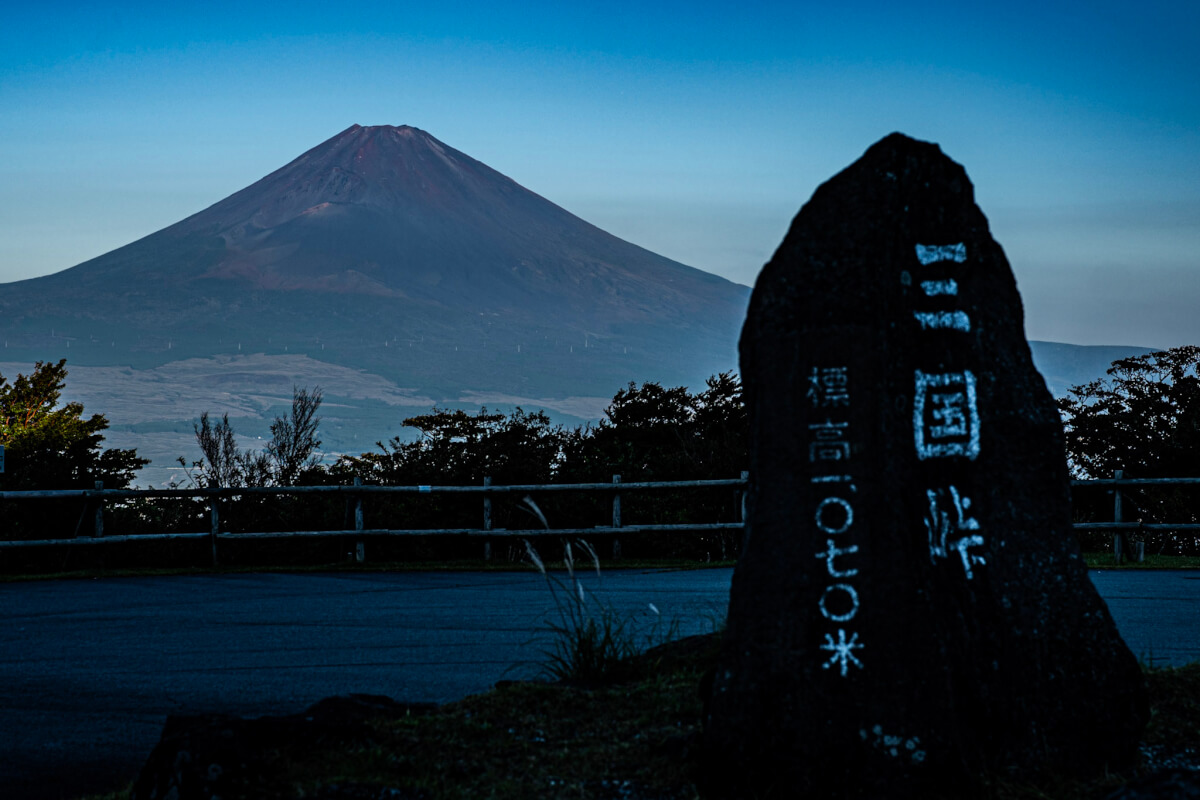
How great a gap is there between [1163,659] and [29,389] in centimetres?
1835

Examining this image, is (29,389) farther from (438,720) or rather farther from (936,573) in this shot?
(936,573)

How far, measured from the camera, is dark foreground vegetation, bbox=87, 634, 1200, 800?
4.08 meters

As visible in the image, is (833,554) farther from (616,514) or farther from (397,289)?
(397,289)

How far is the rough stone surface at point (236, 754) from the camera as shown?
3939 mm

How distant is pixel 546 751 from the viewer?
4.57m

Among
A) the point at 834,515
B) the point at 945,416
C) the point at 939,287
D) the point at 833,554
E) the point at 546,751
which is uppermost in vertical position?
the point at 939,287

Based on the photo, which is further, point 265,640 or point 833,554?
point 265,640

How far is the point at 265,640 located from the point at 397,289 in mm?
164054

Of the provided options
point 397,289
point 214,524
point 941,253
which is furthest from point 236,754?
point 397,289

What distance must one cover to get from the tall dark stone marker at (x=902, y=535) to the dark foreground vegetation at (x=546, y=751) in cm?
16

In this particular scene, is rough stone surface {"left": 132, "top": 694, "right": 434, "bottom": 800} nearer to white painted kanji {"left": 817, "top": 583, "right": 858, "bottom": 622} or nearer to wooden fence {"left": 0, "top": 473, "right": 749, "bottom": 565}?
white painted kanji {"left": 817, "top": 583, "right": 858, "bottom": 622}

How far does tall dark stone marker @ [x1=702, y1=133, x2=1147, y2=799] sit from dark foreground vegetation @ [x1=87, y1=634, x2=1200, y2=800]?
161 mm

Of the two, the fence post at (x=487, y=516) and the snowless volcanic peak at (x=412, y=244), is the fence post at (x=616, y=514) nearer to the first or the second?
the fence post at (x=487, y=516)

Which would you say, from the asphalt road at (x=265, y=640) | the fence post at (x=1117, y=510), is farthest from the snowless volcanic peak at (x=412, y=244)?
the asphalt road at (x=265, y=640)
